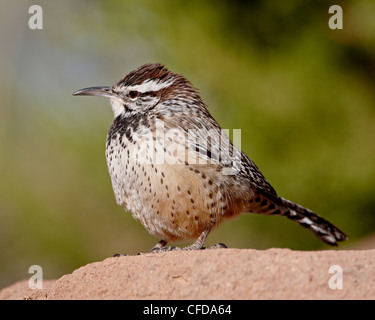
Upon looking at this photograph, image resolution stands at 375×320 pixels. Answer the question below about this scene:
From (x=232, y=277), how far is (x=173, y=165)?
37.0 inches

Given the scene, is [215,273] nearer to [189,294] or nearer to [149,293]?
A: [189,294]

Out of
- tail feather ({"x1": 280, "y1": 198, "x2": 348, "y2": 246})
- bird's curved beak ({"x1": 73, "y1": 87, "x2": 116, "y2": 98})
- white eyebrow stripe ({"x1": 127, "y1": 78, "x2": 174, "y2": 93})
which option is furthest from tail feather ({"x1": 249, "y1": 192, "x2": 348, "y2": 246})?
bird's curved beak ({"x1": 73, "y1": 87, "x2": 116, "y2": 98})

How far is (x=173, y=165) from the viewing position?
316 centimetres

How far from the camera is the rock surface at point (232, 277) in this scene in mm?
2266

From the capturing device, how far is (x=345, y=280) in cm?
228

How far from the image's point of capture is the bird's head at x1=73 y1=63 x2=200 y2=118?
362 cm

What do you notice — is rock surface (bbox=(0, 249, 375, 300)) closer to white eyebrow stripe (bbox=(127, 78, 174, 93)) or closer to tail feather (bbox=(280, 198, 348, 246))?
white eyebrow stripe (bbox=(127, 78, 174, 93))

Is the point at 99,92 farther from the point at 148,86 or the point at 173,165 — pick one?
the point at 173,165

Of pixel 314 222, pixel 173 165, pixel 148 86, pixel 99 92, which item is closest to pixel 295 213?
pixel 314 222

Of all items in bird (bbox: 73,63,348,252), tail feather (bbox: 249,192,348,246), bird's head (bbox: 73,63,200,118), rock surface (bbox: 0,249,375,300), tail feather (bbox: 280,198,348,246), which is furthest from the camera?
tail feather (bbox: 280,198,348,246)

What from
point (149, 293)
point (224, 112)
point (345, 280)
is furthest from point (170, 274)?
point (224, 112)

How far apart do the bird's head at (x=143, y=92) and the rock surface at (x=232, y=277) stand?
1.17 meters

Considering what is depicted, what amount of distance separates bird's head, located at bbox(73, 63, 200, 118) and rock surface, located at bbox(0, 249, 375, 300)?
1170 mm

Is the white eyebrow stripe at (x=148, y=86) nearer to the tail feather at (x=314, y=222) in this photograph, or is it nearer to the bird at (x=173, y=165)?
the bird at (x=173, y=165)
